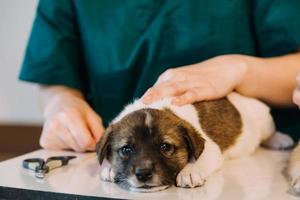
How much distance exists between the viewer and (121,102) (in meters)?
1.33

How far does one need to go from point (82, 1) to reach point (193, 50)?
1.06 ft

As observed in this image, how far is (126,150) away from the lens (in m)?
0.88

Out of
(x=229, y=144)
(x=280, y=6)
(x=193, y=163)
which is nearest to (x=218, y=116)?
(x=229, y=144)

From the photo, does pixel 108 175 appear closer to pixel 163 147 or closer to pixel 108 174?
pixel 108 174

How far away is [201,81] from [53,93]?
0.46m

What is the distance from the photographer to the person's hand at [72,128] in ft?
3.62

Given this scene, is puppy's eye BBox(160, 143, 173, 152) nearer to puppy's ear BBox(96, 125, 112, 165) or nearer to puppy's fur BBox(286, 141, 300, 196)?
puppy's ear BBox(96, 125, 112, 165)

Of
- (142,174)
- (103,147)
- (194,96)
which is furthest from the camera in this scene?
(194,96)

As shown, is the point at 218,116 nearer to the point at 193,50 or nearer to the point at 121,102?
the point at 193,50

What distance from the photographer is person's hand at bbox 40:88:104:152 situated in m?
1.10

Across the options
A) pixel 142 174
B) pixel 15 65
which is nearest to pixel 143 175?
pixel 142 174

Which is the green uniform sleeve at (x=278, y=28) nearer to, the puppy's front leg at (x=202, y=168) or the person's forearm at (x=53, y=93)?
the puppy's front leg at (x=202, y=168)

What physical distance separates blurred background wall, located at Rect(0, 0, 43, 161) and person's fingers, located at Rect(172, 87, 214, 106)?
887 mm

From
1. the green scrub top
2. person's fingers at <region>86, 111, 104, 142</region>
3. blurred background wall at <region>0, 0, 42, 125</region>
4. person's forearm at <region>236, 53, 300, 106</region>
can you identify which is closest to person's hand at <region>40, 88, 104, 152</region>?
person's fingers at <region>86, 111, 104, 142</region>
